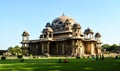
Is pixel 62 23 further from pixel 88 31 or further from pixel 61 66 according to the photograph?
pixel 61 66

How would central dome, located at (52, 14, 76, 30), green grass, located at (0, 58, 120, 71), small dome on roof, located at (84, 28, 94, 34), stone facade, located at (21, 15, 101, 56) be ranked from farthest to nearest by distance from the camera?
small dome on roof, located at (84, 28, 94, 34) < central dome, located at (52, 14, 76, 30) < stone facade, located at (21, 15, 101, 56) < green grass, located at (0, 58, 120, 71)

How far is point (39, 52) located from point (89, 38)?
54.1 feet

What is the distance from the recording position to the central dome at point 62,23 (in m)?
86.2

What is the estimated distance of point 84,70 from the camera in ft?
72.6

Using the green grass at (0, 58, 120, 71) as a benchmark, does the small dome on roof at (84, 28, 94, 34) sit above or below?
above

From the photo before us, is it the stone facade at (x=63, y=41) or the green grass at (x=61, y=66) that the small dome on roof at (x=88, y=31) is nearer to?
the stone facade at (x=63, y=41)

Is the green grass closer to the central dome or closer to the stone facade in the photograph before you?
the stone facade

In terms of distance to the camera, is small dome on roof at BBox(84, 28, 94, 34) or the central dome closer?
the central dome

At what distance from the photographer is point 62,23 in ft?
293

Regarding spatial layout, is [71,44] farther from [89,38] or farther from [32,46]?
[32,46]

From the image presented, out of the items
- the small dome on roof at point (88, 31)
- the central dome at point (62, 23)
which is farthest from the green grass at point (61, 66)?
the small dome on roof at point (88, 31)

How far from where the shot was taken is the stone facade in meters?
78.9

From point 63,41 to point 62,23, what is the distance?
9630 millimetres

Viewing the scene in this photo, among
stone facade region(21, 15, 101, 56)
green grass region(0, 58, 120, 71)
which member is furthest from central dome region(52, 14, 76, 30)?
green grass region(0, 58, 120, 71)
